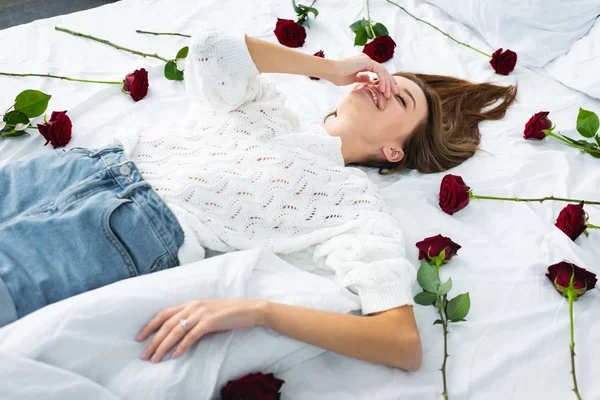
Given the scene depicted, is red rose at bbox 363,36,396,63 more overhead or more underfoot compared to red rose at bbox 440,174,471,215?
more overhead

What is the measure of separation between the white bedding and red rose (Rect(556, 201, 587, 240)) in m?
0.02

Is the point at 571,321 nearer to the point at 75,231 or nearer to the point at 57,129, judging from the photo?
the point at 75,231

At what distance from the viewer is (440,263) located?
1138mm

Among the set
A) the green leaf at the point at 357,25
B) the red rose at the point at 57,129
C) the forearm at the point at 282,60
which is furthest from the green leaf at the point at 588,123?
the red rose at the point at 57,129

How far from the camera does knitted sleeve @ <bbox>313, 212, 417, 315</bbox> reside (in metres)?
0.99

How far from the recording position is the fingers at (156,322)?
870 mm

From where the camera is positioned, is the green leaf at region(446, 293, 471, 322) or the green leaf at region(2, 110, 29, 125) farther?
the green leaf at region(2, 110, 29, 125)

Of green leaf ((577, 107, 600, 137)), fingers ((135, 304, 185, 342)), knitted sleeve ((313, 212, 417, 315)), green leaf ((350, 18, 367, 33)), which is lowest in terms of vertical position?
green leaf ((577, 107, 600, 137))

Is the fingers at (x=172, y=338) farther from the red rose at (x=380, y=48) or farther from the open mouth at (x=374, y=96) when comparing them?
the red rose at (x=380, y=48)

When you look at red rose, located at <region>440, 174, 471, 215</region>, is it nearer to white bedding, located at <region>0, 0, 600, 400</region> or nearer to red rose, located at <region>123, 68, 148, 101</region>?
white bedding, located at <region>0, 0, 600, 400</region>

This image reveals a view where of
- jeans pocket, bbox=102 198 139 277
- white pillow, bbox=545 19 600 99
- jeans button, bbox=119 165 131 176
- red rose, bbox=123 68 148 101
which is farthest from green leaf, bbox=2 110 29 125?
white pillow, bbox=545 19 600 99

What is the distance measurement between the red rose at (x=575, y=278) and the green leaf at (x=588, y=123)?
18.9 inches

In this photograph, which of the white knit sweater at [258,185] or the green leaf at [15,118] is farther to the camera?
the green leaf at [15,118]

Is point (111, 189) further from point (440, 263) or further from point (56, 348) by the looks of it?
point (440, 263)
